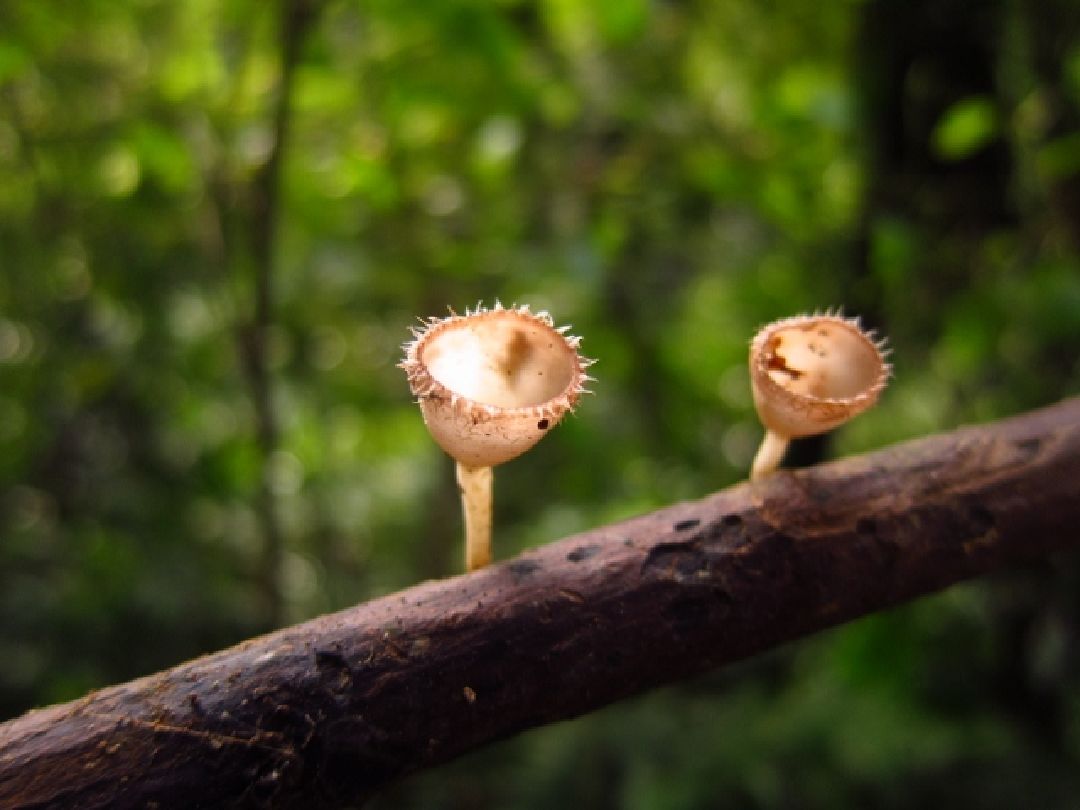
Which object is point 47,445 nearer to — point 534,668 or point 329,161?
point 329,161

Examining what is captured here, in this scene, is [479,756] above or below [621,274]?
below

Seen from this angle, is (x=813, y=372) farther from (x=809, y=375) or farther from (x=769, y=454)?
(x=769, y=454)

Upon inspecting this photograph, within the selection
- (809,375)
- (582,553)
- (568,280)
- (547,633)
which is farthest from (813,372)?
(568,280)

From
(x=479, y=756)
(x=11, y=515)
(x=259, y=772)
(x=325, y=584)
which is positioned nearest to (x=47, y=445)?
(x=11, y=515)

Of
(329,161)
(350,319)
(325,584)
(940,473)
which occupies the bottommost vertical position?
(940,473)

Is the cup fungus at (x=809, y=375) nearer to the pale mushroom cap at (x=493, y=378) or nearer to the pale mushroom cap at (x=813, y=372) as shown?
the pale mushroom cap at (x=813, y=372)
